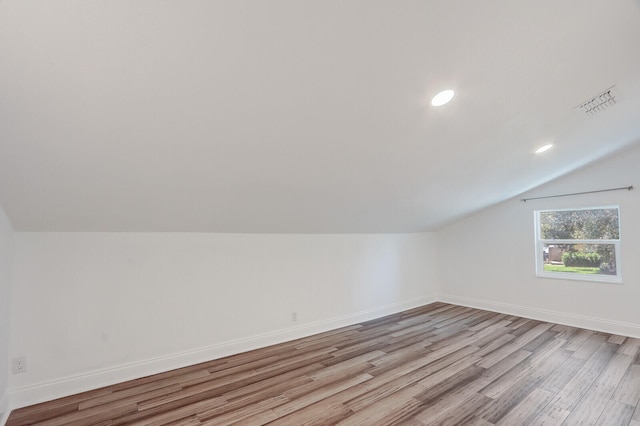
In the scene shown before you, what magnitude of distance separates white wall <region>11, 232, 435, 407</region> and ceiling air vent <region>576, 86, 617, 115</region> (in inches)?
111

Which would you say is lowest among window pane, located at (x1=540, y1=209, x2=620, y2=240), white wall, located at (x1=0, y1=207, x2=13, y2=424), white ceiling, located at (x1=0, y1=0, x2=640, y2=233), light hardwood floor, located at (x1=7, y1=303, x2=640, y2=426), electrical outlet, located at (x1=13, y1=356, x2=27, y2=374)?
light hardwood floor, located at (x1=7, y1=303, x2=640, y2=426)

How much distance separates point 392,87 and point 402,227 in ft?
10.5

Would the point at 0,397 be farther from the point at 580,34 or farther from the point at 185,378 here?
the point at 580,34

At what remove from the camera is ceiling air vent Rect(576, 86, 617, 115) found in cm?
249

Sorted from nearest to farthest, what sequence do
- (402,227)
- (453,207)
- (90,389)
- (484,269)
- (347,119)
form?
(347,119)
(90,389)
(453,207)
(402,227)
(484,269)

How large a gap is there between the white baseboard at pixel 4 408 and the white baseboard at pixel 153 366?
5cm

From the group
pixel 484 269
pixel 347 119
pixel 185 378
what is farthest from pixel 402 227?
pixel 185 378

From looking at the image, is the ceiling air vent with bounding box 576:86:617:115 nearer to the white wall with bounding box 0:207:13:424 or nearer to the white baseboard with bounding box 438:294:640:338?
the white baseboard with bounding box 438:294:640:338

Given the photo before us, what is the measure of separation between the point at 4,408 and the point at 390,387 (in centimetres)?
277

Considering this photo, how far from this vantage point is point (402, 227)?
4781 millimetres

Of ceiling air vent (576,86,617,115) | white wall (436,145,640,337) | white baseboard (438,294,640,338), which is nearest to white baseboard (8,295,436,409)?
white baseboard (438,294,640,338)

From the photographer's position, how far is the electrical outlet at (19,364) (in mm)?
2287

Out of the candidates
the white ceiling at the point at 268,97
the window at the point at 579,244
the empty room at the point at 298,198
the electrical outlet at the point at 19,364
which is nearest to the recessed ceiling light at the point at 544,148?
the empty room at the point at 298,198

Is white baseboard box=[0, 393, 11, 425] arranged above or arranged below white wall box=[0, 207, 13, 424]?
below
